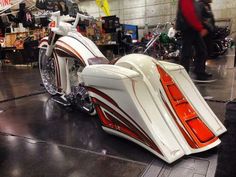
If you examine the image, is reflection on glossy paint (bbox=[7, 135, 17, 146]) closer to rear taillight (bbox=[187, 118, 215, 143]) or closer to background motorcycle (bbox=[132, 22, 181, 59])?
rear taillight (bbox=[187, 118, 215, 143])

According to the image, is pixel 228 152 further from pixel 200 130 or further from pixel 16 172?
pixel 16 172

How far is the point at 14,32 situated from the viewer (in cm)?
1030

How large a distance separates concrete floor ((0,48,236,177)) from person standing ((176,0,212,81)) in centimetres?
95

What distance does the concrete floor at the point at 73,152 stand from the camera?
128cm

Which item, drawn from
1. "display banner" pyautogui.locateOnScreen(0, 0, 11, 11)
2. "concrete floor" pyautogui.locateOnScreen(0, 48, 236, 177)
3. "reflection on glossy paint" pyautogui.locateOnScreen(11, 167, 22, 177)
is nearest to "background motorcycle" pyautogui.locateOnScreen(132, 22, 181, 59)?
"display banner" pyautogui.locateOnScreen(0, 0, 11, 11)

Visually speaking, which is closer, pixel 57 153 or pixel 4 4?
pixel 57 153

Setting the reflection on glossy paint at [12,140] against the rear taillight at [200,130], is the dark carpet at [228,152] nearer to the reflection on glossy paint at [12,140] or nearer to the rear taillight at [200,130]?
the rear taillight at [200,130]

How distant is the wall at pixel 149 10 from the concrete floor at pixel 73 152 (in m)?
11.9

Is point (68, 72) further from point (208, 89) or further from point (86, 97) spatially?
point (208, 89)

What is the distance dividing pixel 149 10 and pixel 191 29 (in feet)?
41.6

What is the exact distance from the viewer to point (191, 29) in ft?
9.90

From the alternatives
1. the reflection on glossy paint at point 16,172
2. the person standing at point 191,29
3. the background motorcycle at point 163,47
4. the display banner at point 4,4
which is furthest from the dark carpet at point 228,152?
the background motorcycle at point 163,47

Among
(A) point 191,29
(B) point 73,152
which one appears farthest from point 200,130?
(A) point 191,29

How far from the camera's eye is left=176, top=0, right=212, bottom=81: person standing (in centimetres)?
281
